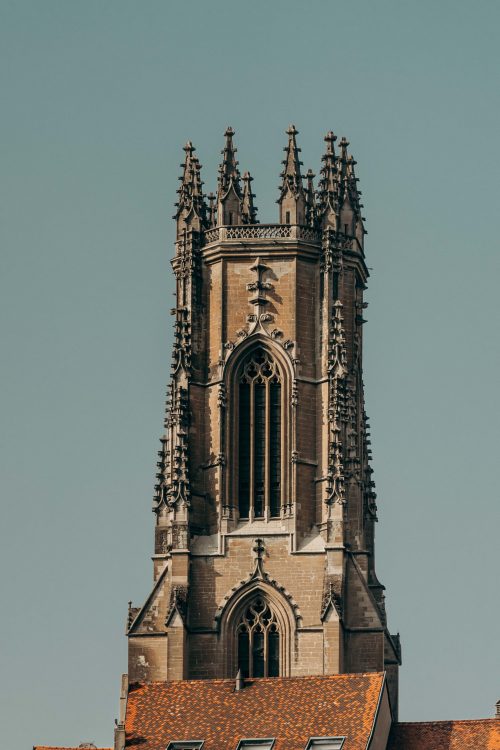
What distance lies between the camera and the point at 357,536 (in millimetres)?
129750

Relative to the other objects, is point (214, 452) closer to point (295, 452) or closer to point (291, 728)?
point (295, 452)

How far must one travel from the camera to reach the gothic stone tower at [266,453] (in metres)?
127

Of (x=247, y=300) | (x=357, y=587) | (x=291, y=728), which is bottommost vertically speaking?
(x=291, y=728)

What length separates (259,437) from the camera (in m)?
130

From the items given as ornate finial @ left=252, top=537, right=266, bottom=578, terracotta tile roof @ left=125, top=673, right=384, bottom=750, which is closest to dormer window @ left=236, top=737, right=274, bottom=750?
terracotta tile roof @ left=125, top=673, right=384, bottom=750

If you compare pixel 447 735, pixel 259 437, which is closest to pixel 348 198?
pixel 259 437

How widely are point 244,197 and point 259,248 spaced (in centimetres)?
288

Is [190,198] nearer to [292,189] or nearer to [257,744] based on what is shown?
[292,189]

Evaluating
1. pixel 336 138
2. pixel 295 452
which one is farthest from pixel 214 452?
pixel 336 138

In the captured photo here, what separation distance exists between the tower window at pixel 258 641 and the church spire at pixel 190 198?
15103 mm

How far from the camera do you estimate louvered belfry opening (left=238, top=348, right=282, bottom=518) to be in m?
130

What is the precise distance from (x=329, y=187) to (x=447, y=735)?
Answer: 27997 mm

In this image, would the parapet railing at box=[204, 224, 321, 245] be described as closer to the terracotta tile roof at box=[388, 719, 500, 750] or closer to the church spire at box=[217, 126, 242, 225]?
the church spire at box=[217, 126, 242, 225]

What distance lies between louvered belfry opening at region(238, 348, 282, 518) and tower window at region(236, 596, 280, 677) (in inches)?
151
